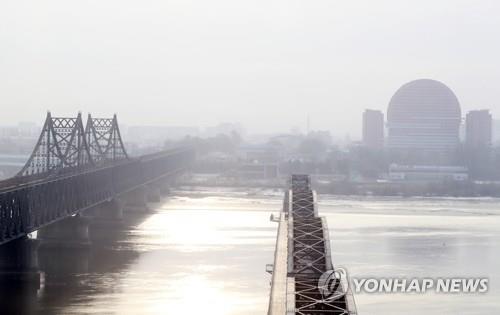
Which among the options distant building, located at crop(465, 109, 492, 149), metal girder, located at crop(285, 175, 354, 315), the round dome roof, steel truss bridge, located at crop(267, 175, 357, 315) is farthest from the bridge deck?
the round dome roof

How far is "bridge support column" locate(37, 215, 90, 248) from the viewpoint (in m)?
38.8

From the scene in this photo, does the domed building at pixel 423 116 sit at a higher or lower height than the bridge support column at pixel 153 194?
higher

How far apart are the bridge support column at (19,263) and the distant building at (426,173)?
6426 cm

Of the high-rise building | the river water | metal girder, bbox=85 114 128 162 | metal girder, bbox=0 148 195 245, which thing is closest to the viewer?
the river water

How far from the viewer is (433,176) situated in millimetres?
96312

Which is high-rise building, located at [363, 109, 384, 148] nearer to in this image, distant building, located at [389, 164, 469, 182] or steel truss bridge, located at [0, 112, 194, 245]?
distant building, located at [389, 164, 469, 182]

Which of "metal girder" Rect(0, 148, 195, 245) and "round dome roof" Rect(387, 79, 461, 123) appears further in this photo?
"round dome roof" Rect(387, 79, 461, 123)

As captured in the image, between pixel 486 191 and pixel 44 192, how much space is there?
5214 centimetres

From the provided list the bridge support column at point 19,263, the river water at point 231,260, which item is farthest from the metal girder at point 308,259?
the bridge support column at point 19,263

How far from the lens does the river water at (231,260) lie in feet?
87.5

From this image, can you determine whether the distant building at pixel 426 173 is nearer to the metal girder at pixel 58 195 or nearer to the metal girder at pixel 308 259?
the metal girder at pixel 58 195

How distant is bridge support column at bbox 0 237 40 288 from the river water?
58cm

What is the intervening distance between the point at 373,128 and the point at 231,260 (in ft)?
386

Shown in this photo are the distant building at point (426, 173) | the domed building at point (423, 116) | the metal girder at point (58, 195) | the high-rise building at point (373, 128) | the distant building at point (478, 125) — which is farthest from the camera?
the high-rise building at point (373, 128)
